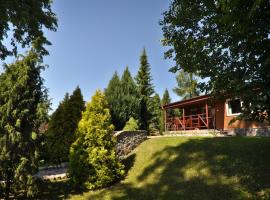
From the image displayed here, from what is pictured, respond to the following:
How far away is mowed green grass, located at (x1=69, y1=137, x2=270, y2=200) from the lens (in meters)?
9.50

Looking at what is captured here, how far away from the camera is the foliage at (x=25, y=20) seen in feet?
19.5

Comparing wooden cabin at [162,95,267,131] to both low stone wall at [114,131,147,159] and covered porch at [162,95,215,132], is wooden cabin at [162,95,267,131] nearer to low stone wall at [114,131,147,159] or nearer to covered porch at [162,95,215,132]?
covered porch at [162,95,215,132]

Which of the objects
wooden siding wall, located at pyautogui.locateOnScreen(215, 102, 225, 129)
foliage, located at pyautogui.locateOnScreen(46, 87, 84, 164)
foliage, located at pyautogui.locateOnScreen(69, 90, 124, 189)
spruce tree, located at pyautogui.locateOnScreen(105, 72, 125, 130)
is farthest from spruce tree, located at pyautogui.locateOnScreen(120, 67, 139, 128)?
foliage, located at pyautogui.locateOnScreen(69, 90, 124, 189)

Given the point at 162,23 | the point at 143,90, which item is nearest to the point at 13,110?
the point at 162,23

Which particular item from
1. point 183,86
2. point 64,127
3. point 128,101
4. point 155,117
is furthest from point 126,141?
point 183,86

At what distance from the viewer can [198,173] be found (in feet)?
36.3

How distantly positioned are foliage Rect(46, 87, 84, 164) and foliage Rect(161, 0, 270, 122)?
10.9m

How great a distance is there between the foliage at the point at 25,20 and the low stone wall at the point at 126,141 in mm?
7779

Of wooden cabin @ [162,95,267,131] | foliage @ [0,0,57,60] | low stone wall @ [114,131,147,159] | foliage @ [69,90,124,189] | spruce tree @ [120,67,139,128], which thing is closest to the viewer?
foliage @ [0,0,57,60]

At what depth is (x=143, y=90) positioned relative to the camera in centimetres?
3784

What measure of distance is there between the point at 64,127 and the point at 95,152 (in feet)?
26.1

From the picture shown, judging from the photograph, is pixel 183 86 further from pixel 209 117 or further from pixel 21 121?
pixel 21 121

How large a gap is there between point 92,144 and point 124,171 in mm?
2203

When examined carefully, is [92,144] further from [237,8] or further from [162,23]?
[237,8]
